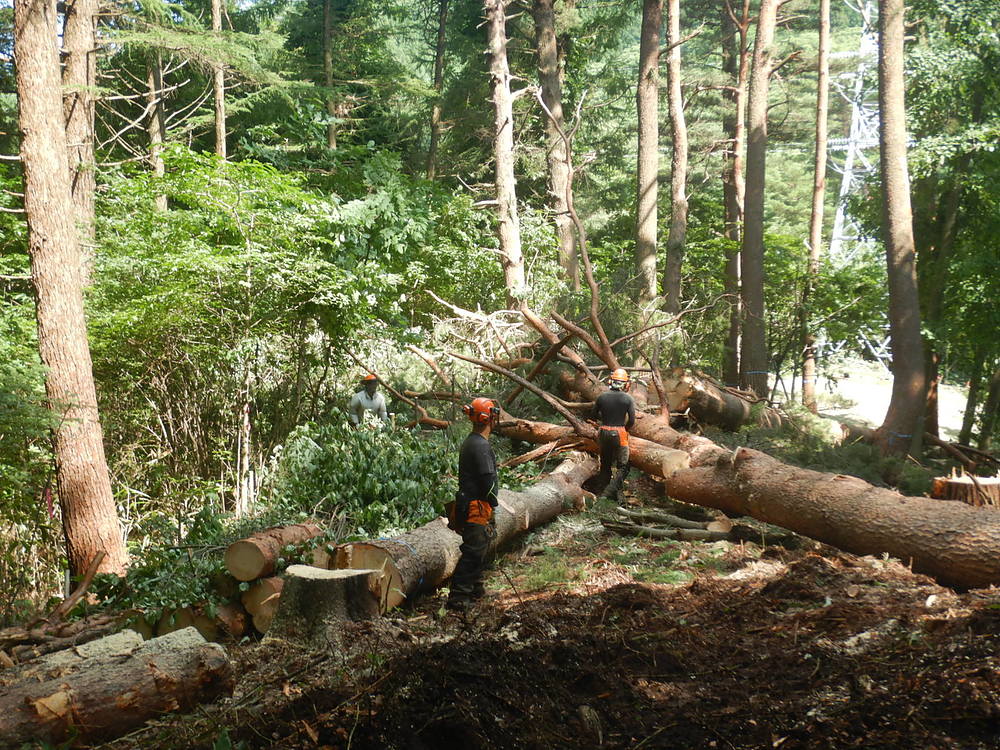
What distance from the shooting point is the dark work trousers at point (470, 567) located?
20.1 ft

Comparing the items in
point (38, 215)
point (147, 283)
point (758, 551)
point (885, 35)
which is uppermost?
point (885, 35)

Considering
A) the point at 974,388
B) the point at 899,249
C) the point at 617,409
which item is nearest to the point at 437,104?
the point at 899,249

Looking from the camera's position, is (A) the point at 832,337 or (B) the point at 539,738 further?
(A) the point at 832,337

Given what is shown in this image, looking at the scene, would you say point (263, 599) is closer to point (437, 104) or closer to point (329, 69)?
point (437, 104)

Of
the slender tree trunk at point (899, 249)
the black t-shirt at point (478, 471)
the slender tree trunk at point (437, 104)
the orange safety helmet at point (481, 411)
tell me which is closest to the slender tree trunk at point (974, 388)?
the slender tree trunk at point (899, 249)

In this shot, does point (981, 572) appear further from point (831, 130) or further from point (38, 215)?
point (831, 130)

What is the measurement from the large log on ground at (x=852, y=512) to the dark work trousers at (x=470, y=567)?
2.99m

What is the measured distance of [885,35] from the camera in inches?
496

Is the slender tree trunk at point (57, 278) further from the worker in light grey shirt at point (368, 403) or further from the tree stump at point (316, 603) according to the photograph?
the worker in light grey shirt at point (368, 403)

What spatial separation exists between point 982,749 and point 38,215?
27.8ft

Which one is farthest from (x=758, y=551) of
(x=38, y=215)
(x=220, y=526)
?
(x=38, y=215)

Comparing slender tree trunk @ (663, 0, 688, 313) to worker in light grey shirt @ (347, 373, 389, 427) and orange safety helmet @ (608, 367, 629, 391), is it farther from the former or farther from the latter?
worker in light grey shirt @ (347, 373, 389, 427)

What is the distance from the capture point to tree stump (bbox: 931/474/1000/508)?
6.93 m

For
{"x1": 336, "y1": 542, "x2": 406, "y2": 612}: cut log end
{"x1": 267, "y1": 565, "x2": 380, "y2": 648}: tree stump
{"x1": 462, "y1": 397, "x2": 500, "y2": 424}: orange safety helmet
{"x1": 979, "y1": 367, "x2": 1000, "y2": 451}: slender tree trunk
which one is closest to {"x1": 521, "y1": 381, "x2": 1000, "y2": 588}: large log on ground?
{"x1": 462, "y1": 397, "x2": 500, "y2": 424}: orange safety helmet
